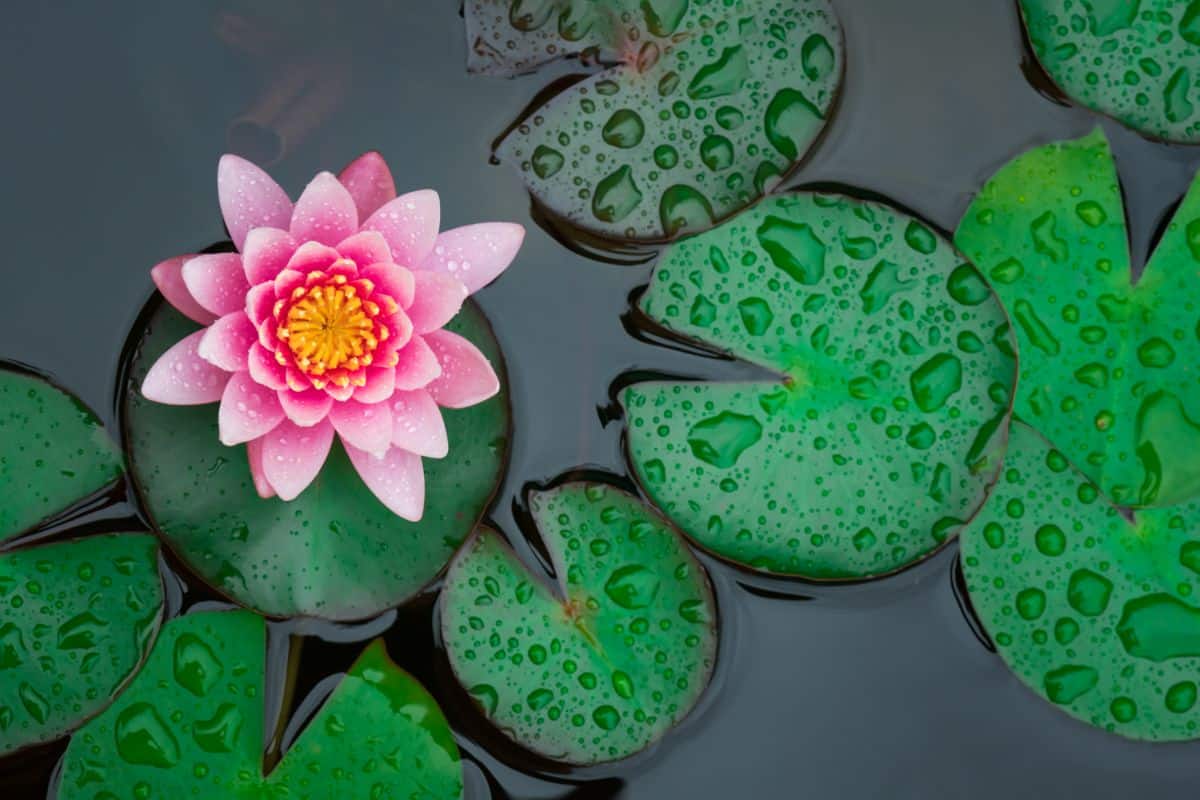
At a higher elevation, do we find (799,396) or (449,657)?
(799,396)

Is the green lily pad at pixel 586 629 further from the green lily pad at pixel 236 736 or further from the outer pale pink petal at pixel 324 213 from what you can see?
the outer pale pink petal at pixel 324 213

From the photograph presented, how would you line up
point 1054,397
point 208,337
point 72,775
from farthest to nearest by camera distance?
1. point 1054,397
2. point 72,775
3. point 208,337

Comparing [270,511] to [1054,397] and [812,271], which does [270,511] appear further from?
[1054,397]

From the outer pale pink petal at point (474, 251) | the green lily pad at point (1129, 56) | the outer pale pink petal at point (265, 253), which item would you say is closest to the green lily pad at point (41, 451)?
the outer pale pink petal at point (265, 253)

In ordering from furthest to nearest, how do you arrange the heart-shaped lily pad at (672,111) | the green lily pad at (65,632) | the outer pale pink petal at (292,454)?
the heart-shaped lily pad at (672,111), the green lily pad at (65,632), the outer pale pink petal at (292,454)

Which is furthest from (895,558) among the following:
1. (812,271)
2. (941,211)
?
(941,211)
